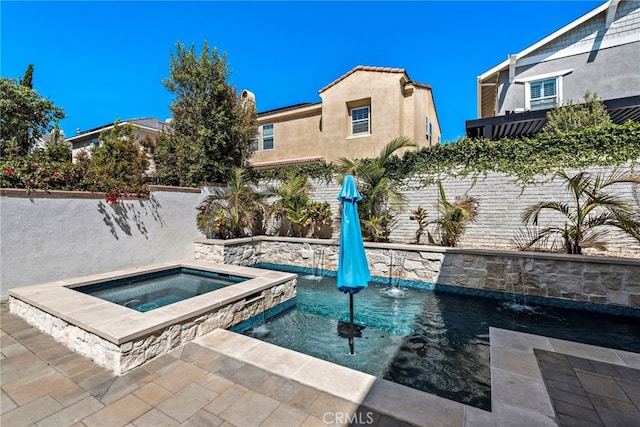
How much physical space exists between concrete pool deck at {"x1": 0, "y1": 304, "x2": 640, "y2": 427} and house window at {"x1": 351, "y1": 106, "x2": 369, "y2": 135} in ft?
43.1

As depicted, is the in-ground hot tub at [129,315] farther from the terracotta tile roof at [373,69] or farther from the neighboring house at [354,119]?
the terracotta tile roof at [373,69]

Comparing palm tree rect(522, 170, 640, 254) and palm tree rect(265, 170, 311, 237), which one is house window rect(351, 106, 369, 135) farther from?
palm tree rect(522, 170, 640, 254)

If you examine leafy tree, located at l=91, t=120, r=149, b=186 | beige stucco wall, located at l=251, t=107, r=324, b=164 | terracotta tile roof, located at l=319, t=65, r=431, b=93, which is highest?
terracotta tile roof, located at l=319, t=65, r=431, b=93

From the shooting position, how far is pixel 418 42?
12508 millimetres

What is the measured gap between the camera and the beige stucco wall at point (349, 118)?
47.2ft

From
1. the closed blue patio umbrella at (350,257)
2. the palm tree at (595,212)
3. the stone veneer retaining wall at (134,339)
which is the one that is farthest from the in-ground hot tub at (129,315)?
the palm tree at (595,212)

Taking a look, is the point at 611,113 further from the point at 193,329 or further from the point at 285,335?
the point at 193,329

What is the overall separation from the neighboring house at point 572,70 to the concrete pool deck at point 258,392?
11.1 metres

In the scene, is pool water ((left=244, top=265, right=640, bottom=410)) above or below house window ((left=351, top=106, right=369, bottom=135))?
below

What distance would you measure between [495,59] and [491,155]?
814cm

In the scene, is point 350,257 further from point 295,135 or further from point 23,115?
point 23,115

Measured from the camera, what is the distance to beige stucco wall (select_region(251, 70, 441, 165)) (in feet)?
47.2

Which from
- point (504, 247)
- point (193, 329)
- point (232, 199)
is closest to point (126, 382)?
point (193, 329)

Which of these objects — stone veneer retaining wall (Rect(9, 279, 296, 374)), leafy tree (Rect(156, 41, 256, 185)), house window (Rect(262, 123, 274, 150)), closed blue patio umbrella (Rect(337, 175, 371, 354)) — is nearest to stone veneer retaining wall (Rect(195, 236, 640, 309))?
leafy tree (Rect(156, 41, 256, 185))
